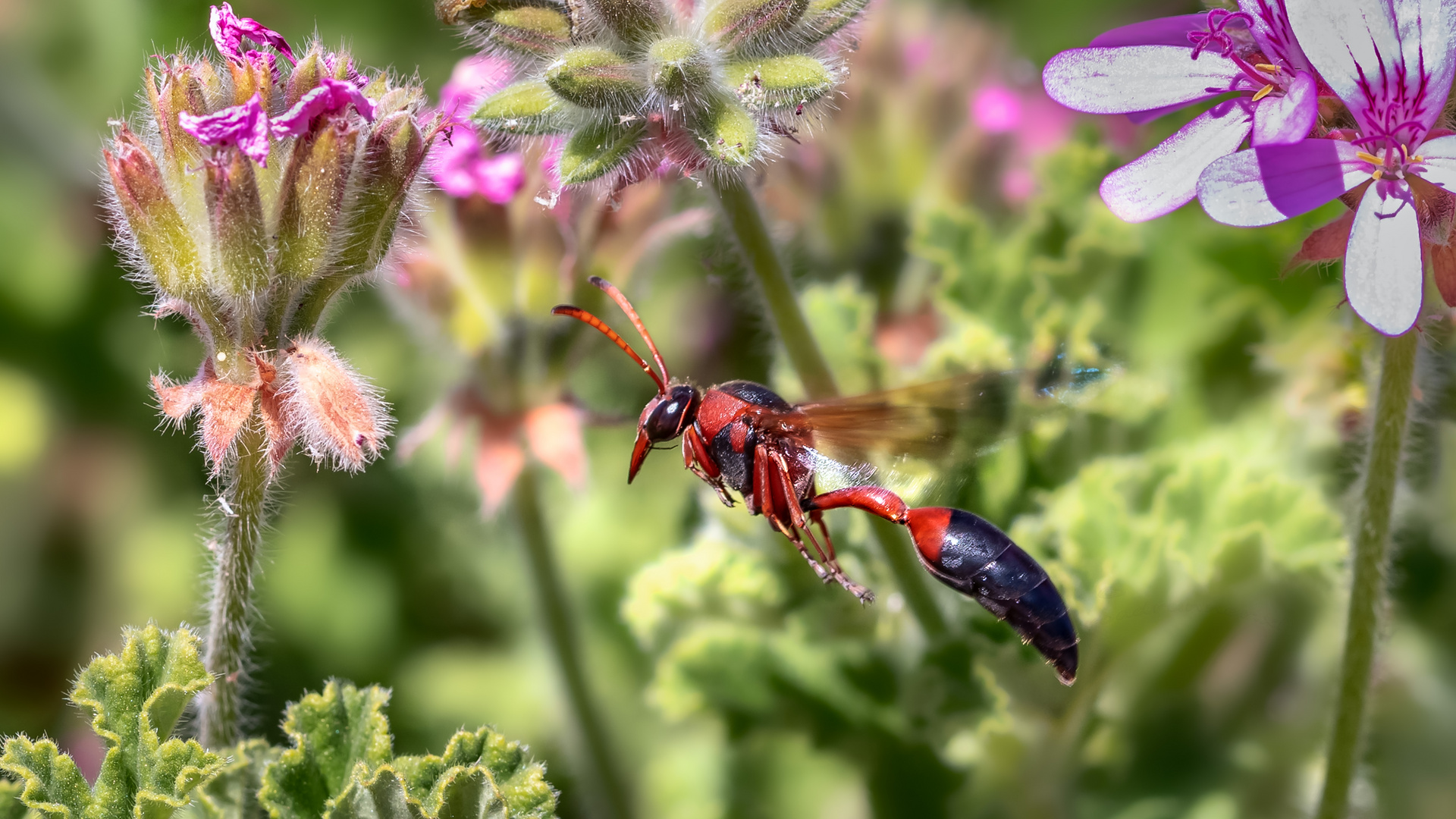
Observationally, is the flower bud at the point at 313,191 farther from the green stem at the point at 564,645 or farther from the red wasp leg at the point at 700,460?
the green stem at the point at 564,645

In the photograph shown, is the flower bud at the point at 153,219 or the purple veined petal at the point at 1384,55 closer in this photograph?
the purple veined petal at the point at 1384,55

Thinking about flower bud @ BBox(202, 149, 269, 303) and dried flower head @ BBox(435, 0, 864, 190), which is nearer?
flower bud @ BBox(202, 149, 269, 303)

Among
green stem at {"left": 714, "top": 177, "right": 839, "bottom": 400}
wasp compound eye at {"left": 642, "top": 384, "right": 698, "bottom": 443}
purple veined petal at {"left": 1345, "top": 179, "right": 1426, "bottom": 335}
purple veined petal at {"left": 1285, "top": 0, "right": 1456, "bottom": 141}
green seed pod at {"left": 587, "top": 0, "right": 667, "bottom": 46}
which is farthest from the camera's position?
wasp compound eye at {"left": 642, "top": 384, "right": 698, "bottom": 443}

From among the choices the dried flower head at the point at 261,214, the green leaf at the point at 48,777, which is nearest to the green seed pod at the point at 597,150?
the dried flower head at the point at 261,214

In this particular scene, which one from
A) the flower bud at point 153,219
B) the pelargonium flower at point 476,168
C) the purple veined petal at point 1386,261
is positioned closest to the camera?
the purple veined petal at point 1386,261

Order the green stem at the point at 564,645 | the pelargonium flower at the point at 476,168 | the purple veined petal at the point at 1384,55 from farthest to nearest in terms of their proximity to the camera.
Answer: the green stem at the point at 564,645 < the pelargonium flower at the point at 476,168 < the purple veined petal at the point at 1384,55

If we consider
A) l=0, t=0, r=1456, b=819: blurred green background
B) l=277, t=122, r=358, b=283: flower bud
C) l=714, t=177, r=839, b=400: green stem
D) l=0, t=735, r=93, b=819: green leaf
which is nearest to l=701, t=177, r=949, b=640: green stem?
l=714, t=177, r=839, b=400: green stem

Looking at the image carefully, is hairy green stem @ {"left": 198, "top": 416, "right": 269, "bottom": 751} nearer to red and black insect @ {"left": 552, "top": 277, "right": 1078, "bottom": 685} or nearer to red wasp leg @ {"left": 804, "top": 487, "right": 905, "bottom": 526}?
red and black insect @ {"left": 552, "top": 277, "right": 1078, "bottom": 685}
